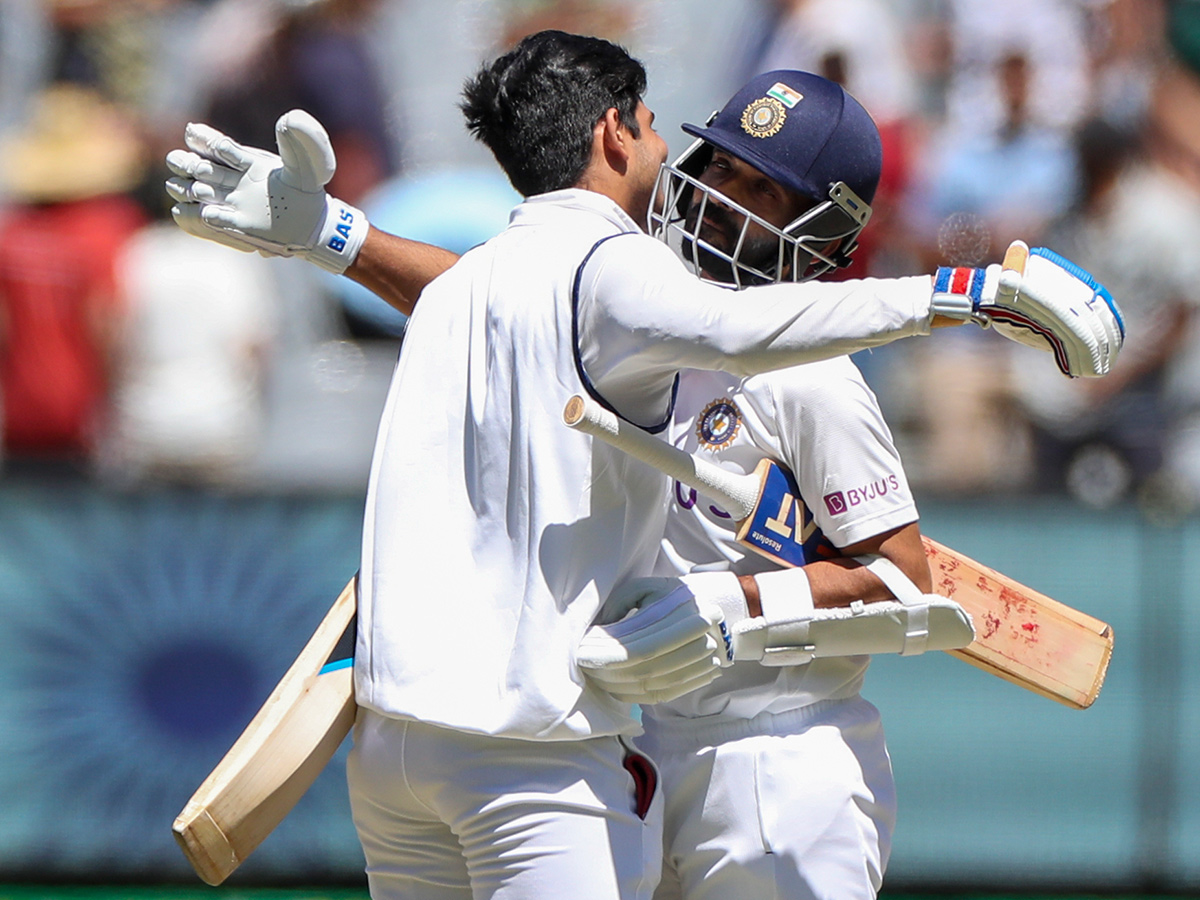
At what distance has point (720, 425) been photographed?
2467 mm

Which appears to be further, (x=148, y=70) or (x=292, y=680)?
(x=148, y=70)

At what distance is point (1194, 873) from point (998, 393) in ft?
6.00

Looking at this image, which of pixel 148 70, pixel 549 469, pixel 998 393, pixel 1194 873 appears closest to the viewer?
pixel 549 469

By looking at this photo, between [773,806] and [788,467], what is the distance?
566 mm

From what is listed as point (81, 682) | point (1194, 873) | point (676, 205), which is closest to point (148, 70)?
point (81, 682)

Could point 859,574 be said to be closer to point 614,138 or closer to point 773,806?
point 773,806

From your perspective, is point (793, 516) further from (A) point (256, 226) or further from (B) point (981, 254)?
(B) point (981, 254)

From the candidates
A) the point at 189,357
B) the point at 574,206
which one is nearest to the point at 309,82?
the point at 189,357

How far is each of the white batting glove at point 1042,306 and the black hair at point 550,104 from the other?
638mm

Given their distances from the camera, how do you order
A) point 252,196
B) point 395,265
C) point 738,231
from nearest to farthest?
point 738,231 < point 252,196 < point 395,265

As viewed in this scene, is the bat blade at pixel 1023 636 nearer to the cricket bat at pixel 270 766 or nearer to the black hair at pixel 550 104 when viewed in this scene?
the black hair at pixel 550 104

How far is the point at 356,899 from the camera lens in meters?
4.92

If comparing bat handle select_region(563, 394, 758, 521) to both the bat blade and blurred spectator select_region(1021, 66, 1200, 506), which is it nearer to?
the bat blade

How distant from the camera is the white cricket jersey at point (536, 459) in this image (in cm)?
203
